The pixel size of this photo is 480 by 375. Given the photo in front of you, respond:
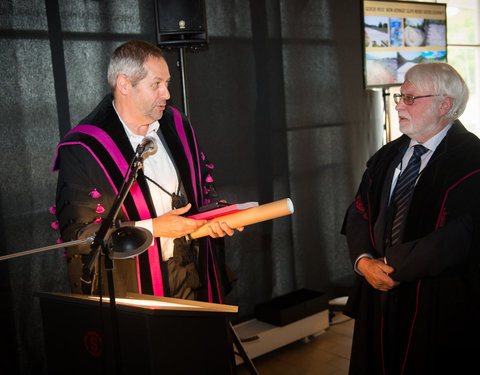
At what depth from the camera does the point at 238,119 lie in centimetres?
365

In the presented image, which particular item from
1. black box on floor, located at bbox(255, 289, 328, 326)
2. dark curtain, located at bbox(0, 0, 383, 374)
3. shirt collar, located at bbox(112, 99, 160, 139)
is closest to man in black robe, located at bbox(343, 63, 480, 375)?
shirt collar, located at bbox(112, 99, 160, 139)

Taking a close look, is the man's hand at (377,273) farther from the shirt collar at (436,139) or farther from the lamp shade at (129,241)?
the lamp shade at (129,241)

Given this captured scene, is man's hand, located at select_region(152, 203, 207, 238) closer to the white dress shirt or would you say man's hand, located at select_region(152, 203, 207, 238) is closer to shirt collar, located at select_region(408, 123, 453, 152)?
the white dress shirt

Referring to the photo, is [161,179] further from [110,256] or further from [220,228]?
[110,256]

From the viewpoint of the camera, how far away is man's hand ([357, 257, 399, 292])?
1.94 meters

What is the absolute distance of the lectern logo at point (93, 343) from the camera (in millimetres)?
1247

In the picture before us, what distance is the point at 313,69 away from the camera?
411cm

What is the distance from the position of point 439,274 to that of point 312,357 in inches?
66.6

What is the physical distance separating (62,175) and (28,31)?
1.29 metres

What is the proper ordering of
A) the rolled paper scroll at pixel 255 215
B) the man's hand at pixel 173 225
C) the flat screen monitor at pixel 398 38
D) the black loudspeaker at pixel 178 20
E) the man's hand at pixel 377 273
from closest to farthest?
the rolled paper scroll at pixel 255 215, the man's hand at pixel 173 225, the man's hand at pixel 377 273, the black loudspeaker at pixel 178 20, the flat screen monitor at pixel 398 38

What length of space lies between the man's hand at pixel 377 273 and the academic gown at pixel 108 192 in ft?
2.31

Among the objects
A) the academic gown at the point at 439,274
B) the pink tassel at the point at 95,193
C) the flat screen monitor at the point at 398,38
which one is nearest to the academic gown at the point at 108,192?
the pink tassel at the point at 95,193

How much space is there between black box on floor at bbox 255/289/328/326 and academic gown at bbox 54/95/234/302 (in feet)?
4.54

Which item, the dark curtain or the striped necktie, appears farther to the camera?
the dark curtain
